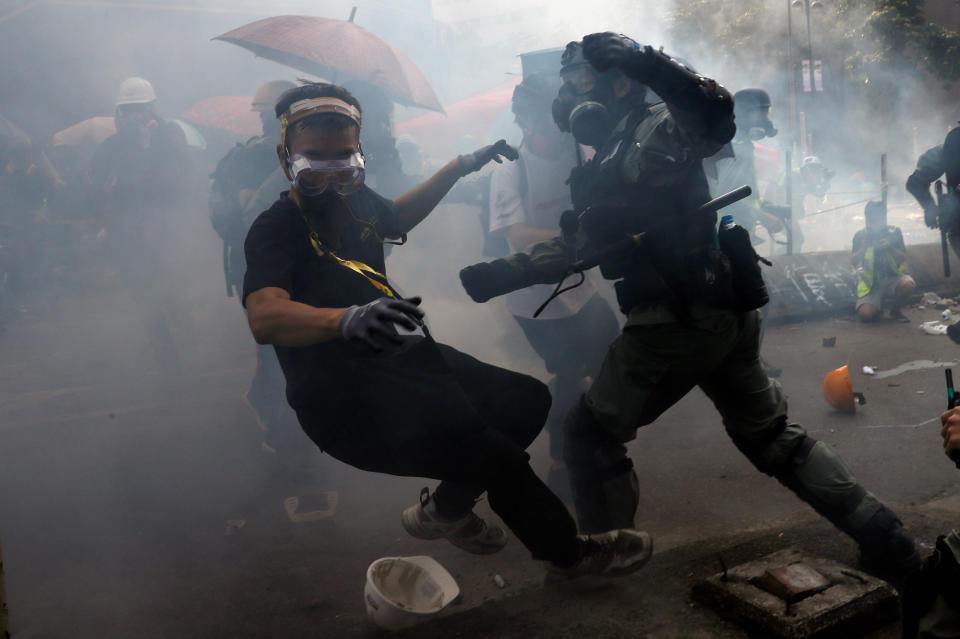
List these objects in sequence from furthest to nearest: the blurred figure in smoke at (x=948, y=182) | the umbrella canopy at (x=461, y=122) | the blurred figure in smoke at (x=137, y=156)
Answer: the umbrella canopy at (x=461, y=122) → the blurred figure in smoke at (x=137, y=156) → the blurred figure in smoke at (x=948, y=182)

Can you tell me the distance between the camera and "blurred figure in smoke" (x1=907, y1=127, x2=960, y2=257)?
4.71 m

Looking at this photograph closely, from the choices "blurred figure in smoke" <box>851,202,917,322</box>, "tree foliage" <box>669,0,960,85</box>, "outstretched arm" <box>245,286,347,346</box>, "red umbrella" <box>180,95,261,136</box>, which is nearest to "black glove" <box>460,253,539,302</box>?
"outstretched arm" <box>245,286,347,346</box>

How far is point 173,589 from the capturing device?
12.0 ft

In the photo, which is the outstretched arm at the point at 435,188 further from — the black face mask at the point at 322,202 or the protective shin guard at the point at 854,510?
the protective shin guard at the point at 854,510

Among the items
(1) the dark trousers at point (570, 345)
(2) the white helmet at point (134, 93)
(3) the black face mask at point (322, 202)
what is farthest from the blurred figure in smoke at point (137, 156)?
(3) the black face mask at point (322, 202)

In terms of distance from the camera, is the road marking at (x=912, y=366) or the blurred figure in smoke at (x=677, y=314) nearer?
the blurred figure in smoke at (x=677, y=314)

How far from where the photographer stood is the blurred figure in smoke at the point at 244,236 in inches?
210

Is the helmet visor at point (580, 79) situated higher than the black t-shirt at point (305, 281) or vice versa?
the helmet visor at point (580, 79)

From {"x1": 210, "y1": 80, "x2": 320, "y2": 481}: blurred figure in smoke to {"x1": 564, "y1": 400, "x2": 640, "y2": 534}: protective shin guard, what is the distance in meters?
2.52

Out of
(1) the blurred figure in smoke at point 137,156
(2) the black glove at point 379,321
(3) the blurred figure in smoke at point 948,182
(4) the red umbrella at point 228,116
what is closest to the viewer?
(2) the black glove at point 379,321

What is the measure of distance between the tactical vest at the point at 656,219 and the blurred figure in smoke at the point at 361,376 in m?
0.58

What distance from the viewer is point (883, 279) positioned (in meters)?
8.55

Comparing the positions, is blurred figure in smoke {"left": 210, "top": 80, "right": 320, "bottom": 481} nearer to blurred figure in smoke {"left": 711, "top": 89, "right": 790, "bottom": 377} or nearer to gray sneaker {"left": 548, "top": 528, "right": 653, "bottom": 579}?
gray sneaker {"left": 548, "top": 528, "right": 653, "bottom": 579}

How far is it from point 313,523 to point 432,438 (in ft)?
6.83
